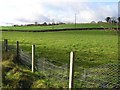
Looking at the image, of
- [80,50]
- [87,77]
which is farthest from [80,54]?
[87,77]

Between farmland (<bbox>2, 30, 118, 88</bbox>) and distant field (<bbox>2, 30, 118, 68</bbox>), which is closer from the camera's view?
farmland (<bbox>2, 30, 118, 88</bbox>)

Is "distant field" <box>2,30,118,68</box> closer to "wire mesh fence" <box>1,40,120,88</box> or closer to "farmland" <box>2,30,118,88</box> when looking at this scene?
"farmland" <box>2,30,118,88</box>

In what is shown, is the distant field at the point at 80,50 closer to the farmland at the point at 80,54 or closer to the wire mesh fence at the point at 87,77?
the farmland at the point at 80,54

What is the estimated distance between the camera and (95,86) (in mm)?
9312

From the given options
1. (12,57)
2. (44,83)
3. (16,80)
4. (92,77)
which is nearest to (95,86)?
(92,77)

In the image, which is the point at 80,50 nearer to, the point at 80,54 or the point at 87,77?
the point at 80,54

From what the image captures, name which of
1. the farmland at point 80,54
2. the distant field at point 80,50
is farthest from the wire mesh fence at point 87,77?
the distant field at point 80,50

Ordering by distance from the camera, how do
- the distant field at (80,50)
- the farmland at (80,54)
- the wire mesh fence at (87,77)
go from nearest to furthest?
the wire mesh fence at (87,77), the farmland at (80,54), the distant field at (80,50)

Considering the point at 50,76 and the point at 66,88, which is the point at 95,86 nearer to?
the point at 66,88

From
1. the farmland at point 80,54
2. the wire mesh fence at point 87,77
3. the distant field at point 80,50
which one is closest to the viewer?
the wire mesh fence at point 87,77

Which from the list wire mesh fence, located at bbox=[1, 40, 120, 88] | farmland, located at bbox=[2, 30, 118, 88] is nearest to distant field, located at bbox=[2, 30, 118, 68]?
farmland, located at bbox=[2, 30, 118, 88]

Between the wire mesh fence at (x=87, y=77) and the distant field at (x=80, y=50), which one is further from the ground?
the wire mesh fence at (x=87, y=77)

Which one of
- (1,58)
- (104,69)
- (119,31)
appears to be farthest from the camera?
(1,58)

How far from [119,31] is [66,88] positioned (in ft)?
7.75
